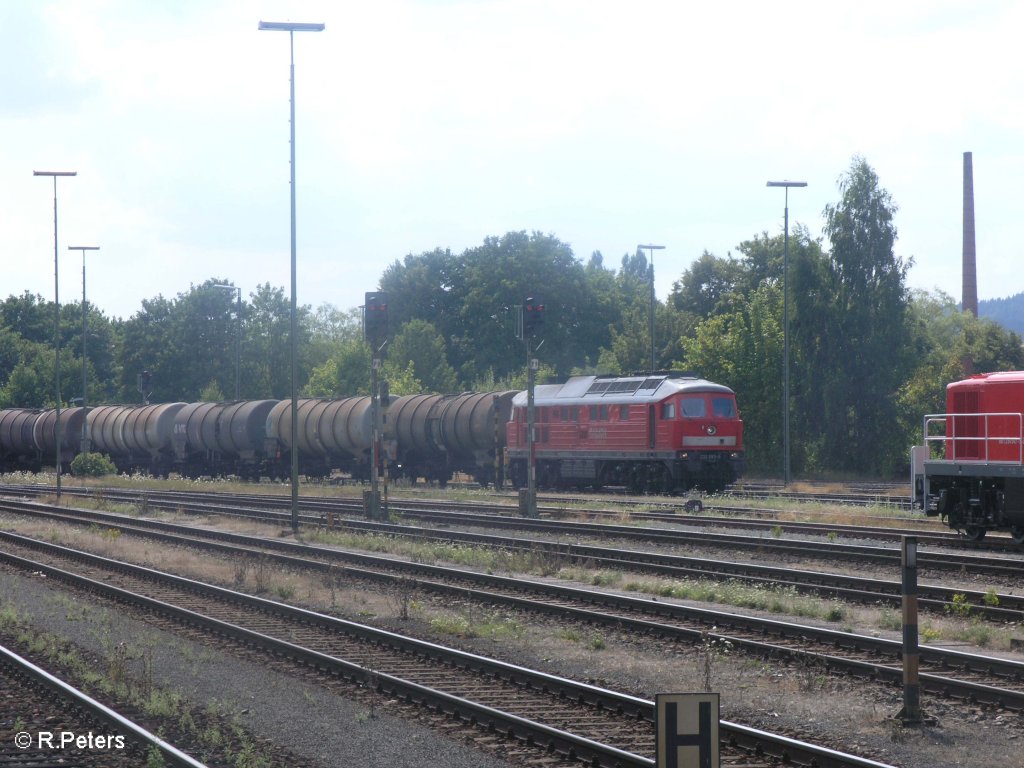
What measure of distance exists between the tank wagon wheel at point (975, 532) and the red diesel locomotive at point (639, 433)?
597 inches

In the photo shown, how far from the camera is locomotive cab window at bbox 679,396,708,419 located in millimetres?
38406

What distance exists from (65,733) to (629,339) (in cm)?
6592

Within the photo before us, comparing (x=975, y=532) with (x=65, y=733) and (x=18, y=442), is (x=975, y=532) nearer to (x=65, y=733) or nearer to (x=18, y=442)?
(x=65, y=733)

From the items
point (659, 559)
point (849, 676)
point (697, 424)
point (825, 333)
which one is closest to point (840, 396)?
point (825, 333)

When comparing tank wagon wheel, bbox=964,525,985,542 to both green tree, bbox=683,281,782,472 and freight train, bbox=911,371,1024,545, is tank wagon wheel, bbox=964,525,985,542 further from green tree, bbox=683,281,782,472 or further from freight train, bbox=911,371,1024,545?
green tree, bbox=683,281,782,472

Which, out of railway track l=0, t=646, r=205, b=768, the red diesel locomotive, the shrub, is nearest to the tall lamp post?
the red diesel locomotive

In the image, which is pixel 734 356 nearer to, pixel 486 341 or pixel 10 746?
pixel 486 341

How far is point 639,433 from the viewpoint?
129 ft

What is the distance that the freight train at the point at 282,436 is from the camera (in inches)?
1902

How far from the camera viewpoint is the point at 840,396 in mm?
55594

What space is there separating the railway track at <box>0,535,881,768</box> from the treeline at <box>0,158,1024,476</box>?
136 feet

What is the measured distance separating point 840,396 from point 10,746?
49262mm

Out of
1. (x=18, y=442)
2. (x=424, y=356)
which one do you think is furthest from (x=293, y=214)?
(x=424, y=356)

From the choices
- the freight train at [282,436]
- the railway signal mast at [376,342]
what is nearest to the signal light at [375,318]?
the railway signal mast at [376,342]
